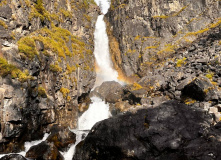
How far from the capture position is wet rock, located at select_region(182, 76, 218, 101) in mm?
11203

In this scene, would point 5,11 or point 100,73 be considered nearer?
point 5,11

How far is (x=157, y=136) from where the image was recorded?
6.95 meters

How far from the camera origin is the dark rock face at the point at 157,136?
5898mm

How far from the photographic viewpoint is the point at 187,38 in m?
34.5

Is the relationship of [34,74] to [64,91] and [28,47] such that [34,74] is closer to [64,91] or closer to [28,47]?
[28,47]

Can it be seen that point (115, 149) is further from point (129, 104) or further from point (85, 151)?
point (129, 104)

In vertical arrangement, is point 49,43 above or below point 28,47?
above

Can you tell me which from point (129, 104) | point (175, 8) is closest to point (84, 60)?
point (129, 104)

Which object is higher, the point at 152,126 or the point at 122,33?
the point at 122,33

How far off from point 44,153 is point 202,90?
1281 centimetres

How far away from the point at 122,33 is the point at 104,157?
3964 cm

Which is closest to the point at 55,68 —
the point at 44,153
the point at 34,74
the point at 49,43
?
the point at 34,74

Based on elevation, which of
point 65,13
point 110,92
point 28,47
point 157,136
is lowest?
point 157,136


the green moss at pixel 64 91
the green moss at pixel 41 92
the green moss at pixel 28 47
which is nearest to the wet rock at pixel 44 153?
the green moss at pixel 41 92
